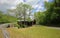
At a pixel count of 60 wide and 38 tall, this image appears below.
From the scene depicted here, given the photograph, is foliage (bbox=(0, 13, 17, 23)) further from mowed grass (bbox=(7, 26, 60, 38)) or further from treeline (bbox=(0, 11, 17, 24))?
mowed grass (bbox=(7, 26, 60, 38))

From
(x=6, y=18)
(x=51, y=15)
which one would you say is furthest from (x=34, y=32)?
(x=6, y=18)

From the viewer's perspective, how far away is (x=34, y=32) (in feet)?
5.18

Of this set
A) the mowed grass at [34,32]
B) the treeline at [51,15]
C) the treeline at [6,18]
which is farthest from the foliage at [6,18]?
the treeline at [51,15]

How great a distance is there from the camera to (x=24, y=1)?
171 centimetres

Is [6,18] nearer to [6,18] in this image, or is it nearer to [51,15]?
[6,18]

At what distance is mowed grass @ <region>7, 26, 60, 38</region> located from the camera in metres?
1.53

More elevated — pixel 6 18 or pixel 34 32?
pixel 6 18

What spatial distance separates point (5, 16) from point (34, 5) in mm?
435

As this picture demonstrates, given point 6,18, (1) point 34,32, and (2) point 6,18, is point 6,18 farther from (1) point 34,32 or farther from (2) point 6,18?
(1) point 34,32

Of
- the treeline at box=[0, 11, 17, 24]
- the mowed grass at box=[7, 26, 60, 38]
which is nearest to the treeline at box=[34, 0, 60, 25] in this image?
the mowed grass at box=[7, 26, 60, 38]

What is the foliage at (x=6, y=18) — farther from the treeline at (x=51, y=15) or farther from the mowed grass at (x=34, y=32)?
the treeline at (x=51, y=15)

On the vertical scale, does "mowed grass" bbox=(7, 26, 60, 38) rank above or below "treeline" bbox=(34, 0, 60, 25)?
below

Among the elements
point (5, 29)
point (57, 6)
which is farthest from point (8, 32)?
point (57, 6)

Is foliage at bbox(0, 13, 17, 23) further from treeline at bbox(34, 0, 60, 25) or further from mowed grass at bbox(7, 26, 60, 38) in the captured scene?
treeline at bbox(34, 0, 60, 25)
